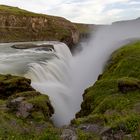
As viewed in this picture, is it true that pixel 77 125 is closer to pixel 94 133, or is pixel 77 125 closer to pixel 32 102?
pixel 94 133

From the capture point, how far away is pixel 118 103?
75.0 ft

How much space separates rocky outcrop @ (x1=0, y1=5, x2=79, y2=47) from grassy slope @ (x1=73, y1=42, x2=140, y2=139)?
8345 cm

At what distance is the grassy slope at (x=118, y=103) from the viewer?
16438mm

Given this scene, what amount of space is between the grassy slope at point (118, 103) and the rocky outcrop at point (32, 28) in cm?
8345

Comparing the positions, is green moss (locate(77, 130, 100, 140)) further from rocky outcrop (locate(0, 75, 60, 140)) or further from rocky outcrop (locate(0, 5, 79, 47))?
rocky outcrop (locate(0, 5, 79, 47))

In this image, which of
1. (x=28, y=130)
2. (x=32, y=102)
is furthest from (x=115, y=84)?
(x=28, y=130)

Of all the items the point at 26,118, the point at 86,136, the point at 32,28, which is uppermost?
the point at 86,136

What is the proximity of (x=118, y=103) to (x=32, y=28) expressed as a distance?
9771 centimetres

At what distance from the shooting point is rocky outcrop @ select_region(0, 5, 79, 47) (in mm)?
113625

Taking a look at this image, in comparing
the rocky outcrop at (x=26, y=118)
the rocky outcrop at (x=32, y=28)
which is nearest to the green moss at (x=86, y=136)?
the rocky outcrop at (x=26, y=118)

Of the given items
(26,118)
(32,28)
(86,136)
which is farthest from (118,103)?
(32,28)

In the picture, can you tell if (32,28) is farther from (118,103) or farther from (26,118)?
(26,118)

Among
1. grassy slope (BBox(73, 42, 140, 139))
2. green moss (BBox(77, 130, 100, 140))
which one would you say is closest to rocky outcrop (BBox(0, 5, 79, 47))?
grassy slope (BBox(73, 42, 140, 139))

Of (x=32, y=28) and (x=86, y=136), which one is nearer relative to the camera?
(x=86, y=136)
